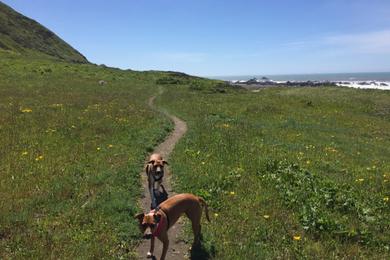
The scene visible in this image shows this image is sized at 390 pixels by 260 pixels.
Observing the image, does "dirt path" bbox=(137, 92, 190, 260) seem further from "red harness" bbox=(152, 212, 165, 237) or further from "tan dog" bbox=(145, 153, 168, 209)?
"red harness" bbox=(152, 212, 165, 237)

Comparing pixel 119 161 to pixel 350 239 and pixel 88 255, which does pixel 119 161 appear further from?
pixel 350 239

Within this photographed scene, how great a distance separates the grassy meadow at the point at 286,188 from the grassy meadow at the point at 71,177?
2.19 metres

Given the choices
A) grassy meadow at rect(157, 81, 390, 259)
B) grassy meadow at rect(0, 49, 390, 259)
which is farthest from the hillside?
grassy meadow at rect(157, 81, 390, 259)

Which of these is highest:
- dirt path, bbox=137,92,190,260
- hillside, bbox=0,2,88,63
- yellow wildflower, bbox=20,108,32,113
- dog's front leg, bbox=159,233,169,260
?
hillside, bbox=0,2,88,63

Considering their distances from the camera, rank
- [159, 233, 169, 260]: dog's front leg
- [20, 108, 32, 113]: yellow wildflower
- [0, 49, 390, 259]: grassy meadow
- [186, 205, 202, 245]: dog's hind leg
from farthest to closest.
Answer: [20, 108, 32, 113]: yellow wildflower
[0, 49, 390, 259]: grassy meadow
[186, 205, 202, 245]: dog's hind leg
[159, 233, 169, 260]: dog's front leg

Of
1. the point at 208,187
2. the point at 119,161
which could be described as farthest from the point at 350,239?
the point at 119,161

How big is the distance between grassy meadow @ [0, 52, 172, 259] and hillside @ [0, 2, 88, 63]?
86.4 m

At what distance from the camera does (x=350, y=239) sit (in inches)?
444

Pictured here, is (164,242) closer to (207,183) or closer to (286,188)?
(207,183)

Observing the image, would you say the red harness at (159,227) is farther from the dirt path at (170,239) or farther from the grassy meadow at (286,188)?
the grassy meadow at (286,188)

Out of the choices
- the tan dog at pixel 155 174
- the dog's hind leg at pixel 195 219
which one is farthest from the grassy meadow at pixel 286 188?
the tan dog at pixel 155 174

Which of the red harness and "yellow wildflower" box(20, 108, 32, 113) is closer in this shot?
the red harness

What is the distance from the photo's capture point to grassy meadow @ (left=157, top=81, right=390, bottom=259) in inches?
430

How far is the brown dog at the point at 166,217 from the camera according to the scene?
872 cm
